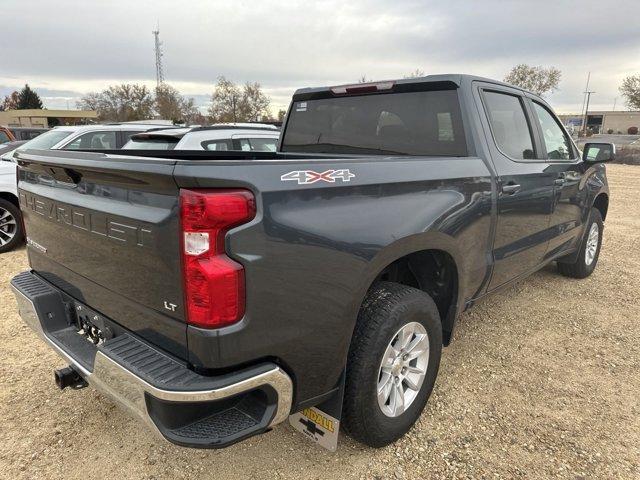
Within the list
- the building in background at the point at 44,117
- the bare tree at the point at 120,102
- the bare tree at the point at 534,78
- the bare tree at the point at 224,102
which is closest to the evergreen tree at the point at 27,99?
the building in background at the point at 44,117

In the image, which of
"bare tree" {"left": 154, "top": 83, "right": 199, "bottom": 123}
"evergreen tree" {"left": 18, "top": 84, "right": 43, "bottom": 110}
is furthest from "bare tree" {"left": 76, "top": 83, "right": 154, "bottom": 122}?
"evergreen tree" {"left": 18, "top": 84, "right": 43, "bottom": 110}

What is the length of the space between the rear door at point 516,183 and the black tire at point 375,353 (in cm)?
107

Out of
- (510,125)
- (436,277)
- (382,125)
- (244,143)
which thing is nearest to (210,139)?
(244,143)

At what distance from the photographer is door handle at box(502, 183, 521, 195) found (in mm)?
3115

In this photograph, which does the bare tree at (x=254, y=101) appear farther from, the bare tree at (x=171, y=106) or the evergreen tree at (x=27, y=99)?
the evergreen tree at (x=27, y=99)

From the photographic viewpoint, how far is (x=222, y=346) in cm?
167

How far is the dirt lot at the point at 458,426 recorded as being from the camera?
7.82ft

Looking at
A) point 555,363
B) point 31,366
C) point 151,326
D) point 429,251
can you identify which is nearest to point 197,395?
point 151,326

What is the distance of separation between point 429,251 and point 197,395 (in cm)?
161

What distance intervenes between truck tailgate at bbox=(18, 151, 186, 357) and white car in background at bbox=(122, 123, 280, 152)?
3725 mm

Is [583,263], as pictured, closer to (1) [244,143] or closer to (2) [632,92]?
(1) [244,143]

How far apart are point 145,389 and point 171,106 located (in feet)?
185

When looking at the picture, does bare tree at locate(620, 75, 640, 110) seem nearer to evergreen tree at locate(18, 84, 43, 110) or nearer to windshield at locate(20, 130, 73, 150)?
windshield at locate(20, 130, 73, 150)

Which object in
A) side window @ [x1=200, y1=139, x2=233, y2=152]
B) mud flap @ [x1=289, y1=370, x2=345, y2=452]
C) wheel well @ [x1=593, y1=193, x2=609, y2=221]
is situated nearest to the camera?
mud flap @ [x1=289, y1=370, x2=345, y2=452]
